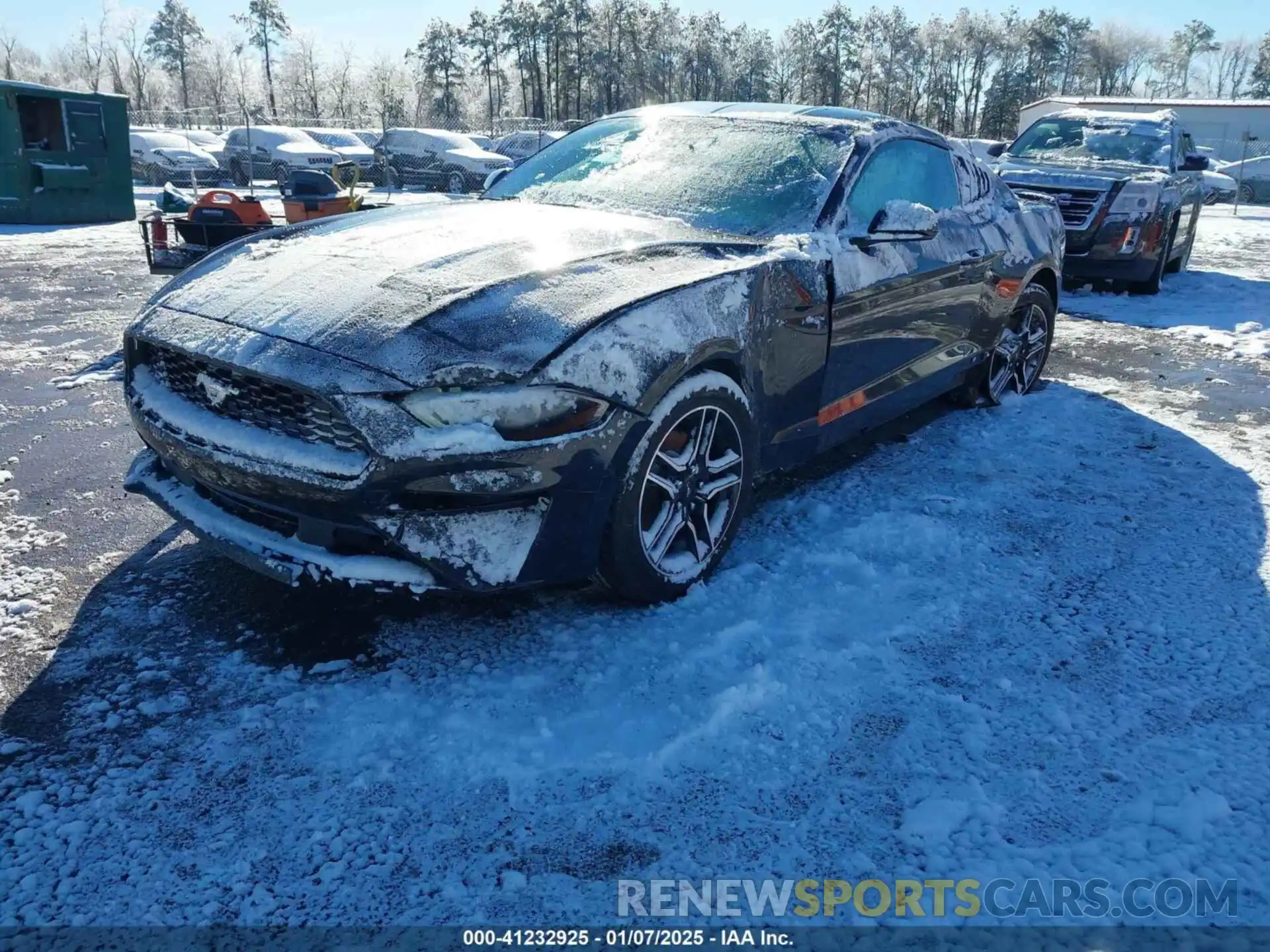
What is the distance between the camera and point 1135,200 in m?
9.10

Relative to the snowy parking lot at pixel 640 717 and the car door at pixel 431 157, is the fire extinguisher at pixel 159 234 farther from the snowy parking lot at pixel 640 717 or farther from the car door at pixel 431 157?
the car door at pixel 431 157

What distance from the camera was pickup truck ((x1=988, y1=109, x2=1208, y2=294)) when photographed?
916 centimetres

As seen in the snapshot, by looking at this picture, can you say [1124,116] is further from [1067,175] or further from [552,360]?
[552,360]

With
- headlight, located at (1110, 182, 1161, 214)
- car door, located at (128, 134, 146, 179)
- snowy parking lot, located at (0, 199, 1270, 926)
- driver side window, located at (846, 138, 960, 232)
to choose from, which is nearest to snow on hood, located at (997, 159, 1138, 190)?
headlight, located at (1110, 182, 1161, 214)

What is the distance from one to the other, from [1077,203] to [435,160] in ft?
61.4

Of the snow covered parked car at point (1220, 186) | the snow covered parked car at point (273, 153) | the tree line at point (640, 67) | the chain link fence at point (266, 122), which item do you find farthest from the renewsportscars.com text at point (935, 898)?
the tree line at point (640, 67)

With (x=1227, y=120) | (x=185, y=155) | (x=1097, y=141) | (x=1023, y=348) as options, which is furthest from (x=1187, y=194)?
(x=1227, y=120)

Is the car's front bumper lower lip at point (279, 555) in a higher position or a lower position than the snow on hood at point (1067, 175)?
lower

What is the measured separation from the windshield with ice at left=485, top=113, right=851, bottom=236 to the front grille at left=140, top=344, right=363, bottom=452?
5.68ft

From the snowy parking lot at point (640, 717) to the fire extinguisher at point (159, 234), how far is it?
11.5 ft

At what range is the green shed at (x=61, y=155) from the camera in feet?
46.8

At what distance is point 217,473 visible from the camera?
2672mm

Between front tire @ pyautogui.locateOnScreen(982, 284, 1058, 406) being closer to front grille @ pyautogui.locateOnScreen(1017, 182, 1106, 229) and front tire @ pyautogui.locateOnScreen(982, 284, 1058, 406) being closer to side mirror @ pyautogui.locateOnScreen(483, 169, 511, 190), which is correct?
side mirror @ pyautogui.locateOnScreen(483, 169, 511, 190)

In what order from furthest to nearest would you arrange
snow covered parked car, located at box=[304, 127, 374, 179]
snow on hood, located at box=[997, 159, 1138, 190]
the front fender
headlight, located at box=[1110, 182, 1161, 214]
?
snow covered parked car, located at box=[304, 127, 374, 179] < snow on hood, located at box=[997, 159, 1138, 190] < headlight, located at box=[1110, 182, 1161, 214] < the front fender
